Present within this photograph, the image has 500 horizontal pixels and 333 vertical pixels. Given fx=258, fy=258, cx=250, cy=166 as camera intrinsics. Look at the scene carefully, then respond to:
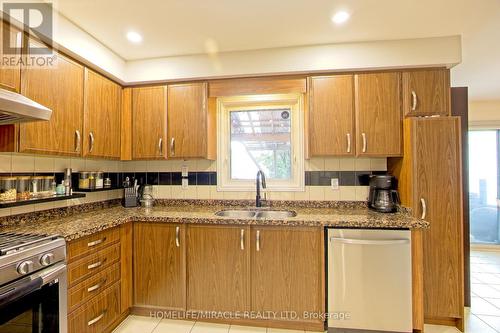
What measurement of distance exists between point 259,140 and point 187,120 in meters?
0.79

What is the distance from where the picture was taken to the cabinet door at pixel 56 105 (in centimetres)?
171

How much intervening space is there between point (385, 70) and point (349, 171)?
3.20ft

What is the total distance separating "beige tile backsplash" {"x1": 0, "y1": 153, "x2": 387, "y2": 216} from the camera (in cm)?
210

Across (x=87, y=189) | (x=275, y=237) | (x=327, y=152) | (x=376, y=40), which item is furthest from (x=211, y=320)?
(x=376, y=40)

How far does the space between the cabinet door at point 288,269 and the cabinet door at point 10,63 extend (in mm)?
1880

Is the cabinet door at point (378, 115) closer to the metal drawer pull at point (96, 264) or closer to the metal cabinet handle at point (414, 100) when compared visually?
the metal cabinet handle at point (414, 100)

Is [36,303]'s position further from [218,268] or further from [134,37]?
[134,37]

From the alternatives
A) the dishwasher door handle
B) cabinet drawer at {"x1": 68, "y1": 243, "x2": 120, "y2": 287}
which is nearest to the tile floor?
cabinet drawer at {"x1": 68, "y1": 243, "x2": 120, "y2": 287}

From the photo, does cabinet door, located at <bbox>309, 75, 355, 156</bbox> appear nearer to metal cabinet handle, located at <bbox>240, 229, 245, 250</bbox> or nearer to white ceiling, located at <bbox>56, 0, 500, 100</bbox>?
white ceiling, located at <bbox>56, 0, 500, 100</bbox>

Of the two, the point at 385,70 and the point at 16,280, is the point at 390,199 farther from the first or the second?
the point at 16,280

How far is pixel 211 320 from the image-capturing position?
2139 millimetres

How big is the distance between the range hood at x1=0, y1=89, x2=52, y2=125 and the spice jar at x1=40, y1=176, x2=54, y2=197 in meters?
0.61

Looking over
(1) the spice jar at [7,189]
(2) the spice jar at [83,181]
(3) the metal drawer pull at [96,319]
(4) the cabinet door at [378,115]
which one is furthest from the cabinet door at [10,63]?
(4) the cabinet door at [378,115]

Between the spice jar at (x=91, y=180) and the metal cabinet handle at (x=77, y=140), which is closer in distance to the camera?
the metal cabinet handle at (x=77, y=140)
